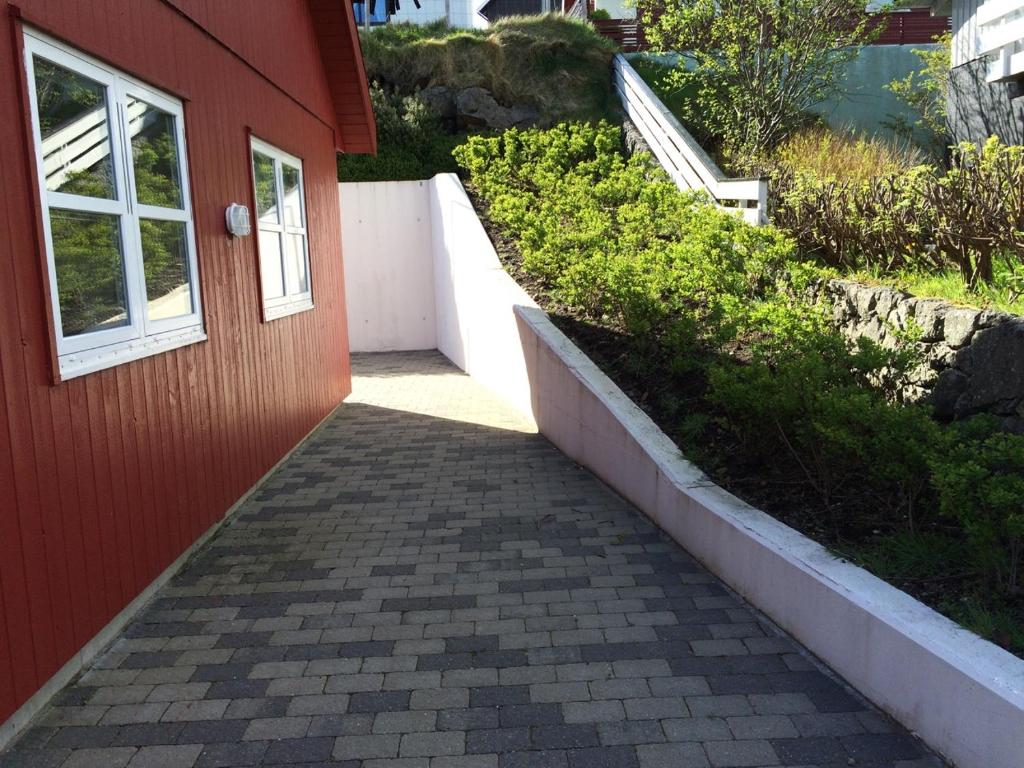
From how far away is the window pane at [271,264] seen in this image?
6.54 m

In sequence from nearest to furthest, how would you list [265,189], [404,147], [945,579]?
1. [945,579]
2. [265,189]
3. [404,147]

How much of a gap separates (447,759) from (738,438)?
2934mm

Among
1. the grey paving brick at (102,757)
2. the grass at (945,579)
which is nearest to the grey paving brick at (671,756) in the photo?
the grass at (945,579)

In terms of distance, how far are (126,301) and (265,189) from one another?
3.04 meters

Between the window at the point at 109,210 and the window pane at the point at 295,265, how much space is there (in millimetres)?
2521

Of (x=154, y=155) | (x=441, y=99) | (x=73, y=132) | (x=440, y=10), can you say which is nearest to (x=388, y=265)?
(x=441, y=99)

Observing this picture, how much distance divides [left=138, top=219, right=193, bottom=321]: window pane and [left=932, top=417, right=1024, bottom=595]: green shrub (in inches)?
151

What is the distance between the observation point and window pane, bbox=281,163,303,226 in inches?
294

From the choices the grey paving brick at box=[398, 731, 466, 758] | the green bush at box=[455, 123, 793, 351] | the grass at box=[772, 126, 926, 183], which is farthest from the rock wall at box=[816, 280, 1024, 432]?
the grass at box=[772, 126, 926, 183]

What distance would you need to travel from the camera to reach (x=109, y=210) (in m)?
Result: 3.81

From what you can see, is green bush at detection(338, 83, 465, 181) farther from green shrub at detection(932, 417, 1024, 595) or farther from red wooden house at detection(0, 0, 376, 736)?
green shrub at detection(932, 417, 1024, 595)

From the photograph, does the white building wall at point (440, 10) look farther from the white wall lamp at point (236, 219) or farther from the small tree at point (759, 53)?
the white wall lamp at point (236, 219)

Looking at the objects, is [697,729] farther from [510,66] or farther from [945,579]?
[510,66]

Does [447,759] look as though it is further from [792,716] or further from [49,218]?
[49,218]
